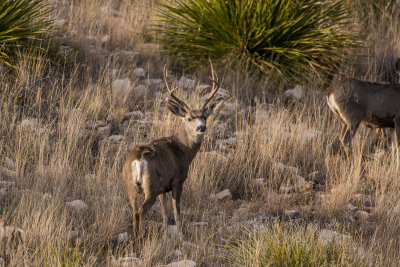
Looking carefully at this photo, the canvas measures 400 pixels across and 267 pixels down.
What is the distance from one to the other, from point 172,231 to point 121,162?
6.02 ft

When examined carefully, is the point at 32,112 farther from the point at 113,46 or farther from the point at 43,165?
the point at 113,46

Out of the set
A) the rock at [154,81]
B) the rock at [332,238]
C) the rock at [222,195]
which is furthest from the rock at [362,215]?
the rock at [154,81]

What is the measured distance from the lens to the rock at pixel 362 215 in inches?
261

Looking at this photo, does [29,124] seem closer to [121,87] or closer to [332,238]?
[121,87]

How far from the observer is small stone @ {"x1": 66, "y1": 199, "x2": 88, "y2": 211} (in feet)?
19.6

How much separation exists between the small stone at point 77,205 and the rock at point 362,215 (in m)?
3.10

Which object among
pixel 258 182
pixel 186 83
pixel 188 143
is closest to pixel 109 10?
pixel 186 83

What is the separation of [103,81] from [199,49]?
1.96m

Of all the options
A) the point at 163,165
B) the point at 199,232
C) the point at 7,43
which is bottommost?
the point at 199,232

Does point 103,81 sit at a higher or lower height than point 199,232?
higher

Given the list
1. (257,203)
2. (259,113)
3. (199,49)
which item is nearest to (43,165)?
(257,203)

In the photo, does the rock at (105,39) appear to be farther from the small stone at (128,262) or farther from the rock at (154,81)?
the small stone at (128,262)

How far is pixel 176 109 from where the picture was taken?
256 inches

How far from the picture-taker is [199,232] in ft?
19.4
